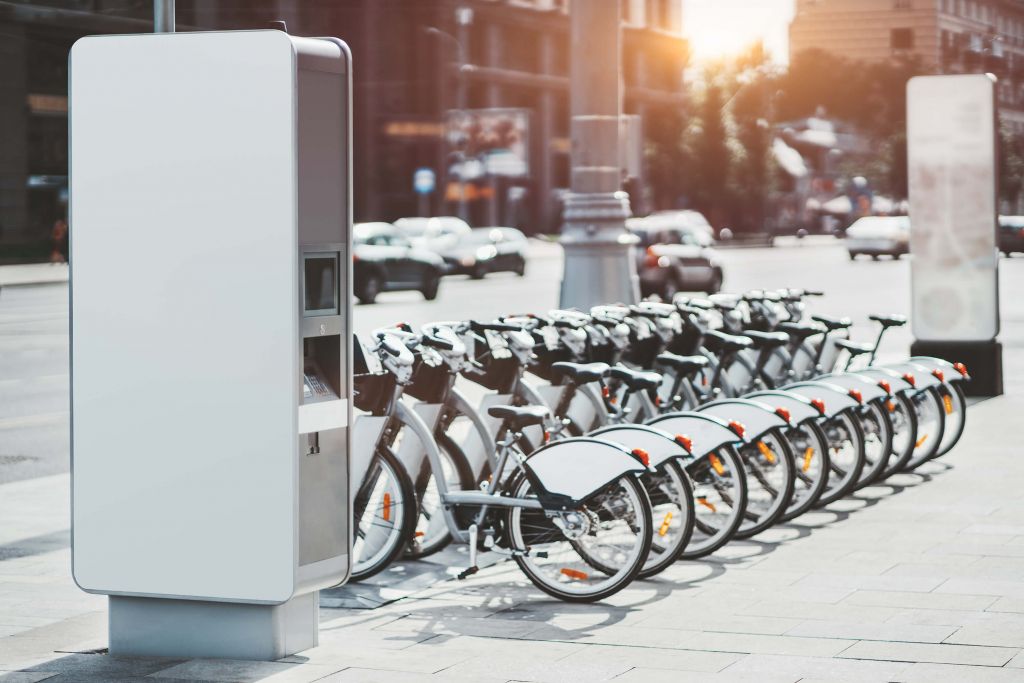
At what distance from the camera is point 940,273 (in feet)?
47.5

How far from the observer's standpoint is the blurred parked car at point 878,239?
50156mm

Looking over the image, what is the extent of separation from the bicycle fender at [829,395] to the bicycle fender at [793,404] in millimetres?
397

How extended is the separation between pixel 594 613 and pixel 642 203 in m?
68.9

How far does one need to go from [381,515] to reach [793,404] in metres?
2.20

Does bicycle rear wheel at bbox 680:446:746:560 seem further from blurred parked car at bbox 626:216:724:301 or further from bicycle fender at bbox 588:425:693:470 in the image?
blurred parked car at bbox 626:216:724:301

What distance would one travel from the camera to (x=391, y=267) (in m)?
32.3

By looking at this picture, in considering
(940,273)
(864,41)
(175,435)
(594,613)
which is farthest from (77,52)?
(864,41)

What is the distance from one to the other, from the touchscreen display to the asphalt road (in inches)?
211

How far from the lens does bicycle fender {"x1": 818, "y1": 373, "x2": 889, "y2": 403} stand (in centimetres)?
886

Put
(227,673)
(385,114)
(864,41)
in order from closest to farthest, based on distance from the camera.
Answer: (227,673) → (864,41) → (385,114)

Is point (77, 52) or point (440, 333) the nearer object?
point (77, 52)

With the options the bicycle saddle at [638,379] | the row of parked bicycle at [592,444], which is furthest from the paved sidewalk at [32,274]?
the bicycle saddle at [638,379]

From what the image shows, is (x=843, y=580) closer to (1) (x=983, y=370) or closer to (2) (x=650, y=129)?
(1) (x=983, y=370)

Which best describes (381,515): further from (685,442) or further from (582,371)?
(685,442)
